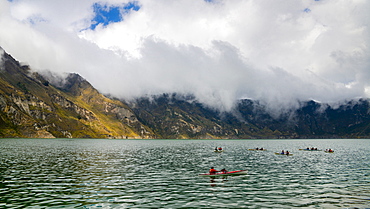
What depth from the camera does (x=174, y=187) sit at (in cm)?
4241

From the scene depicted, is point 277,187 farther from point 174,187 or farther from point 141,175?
point 141,175

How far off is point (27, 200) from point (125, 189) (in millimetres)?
13311

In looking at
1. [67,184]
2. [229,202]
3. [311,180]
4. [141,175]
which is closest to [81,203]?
[67,184]

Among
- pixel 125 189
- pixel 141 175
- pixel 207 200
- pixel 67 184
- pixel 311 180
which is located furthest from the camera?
pixel 141 175

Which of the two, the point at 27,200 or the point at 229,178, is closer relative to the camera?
the point at 27,200

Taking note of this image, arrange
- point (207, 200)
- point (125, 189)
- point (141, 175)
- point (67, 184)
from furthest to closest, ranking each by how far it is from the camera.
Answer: point (141, 175)
point (67, 184)
point (125, 189)
point (207, 200)

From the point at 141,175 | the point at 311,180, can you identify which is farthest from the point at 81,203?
the point at 311,180

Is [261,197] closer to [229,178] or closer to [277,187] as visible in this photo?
[277,187]

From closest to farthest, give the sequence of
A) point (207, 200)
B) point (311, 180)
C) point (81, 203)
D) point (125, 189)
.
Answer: point (81, 203) < point (207, 200) < point (125, 189) < point (311, 180)

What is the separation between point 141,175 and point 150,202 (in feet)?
73.4

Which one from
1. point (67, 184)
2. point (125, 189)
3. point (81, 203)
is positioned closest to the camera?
point (81, 203)

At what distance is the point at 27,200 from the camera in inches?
1277

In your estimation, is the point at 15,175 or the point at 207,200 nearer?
the point at 207,200

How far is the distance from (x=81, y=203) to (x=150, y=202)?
854 centimetres
